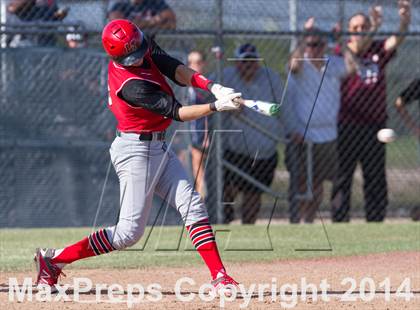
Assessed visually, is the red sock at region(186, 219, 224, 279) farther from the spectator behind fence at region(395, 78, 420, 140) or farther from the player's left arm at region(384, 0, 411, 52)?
the player's left arm at region(384, 0, 411, 52)

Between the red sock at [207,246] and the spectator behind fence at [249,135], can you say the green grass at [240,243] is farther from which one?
the red sock at [207,246]

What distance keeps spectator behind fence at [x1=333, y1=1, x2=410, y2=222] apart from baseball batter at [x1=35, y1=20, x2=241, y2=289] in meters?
5.09

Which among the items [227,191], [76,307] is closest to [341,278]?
[76,307]

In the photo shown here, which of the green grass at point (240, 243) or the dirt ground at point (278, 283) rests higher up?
the dirt ground at point (278, 283)

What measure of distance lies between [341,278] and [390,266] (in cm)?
86

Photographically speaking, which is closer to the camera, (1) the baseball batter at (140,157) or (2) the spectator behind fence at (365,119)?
(1) the baseball batter at (140,157)

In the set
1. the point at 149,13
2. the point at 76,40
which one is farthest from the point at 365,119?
the point at 76,40

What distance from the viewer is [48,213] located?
10.6 meters

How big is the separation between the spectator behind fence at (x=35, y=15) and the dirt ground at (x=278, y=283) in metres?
4.17

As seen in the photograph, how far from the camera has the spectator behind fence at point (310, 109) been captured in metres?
10.8

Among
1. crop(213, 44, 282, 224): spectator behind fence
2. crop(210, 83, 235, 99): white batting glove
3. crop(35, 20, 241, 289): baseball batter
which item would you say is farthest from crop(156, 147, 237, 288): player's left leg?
crop(213, 44, 282, 224): spectator behind fence

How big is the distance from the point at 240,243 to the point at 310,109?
2444mm

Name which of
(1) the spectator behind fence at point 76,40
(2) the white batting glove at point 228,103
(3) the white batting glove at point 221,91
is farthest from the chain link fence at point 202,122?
(2) the white batting glove at point 228,103

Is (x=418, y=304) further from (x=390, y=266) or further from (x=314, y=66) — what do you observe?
(x=314, y=66)
